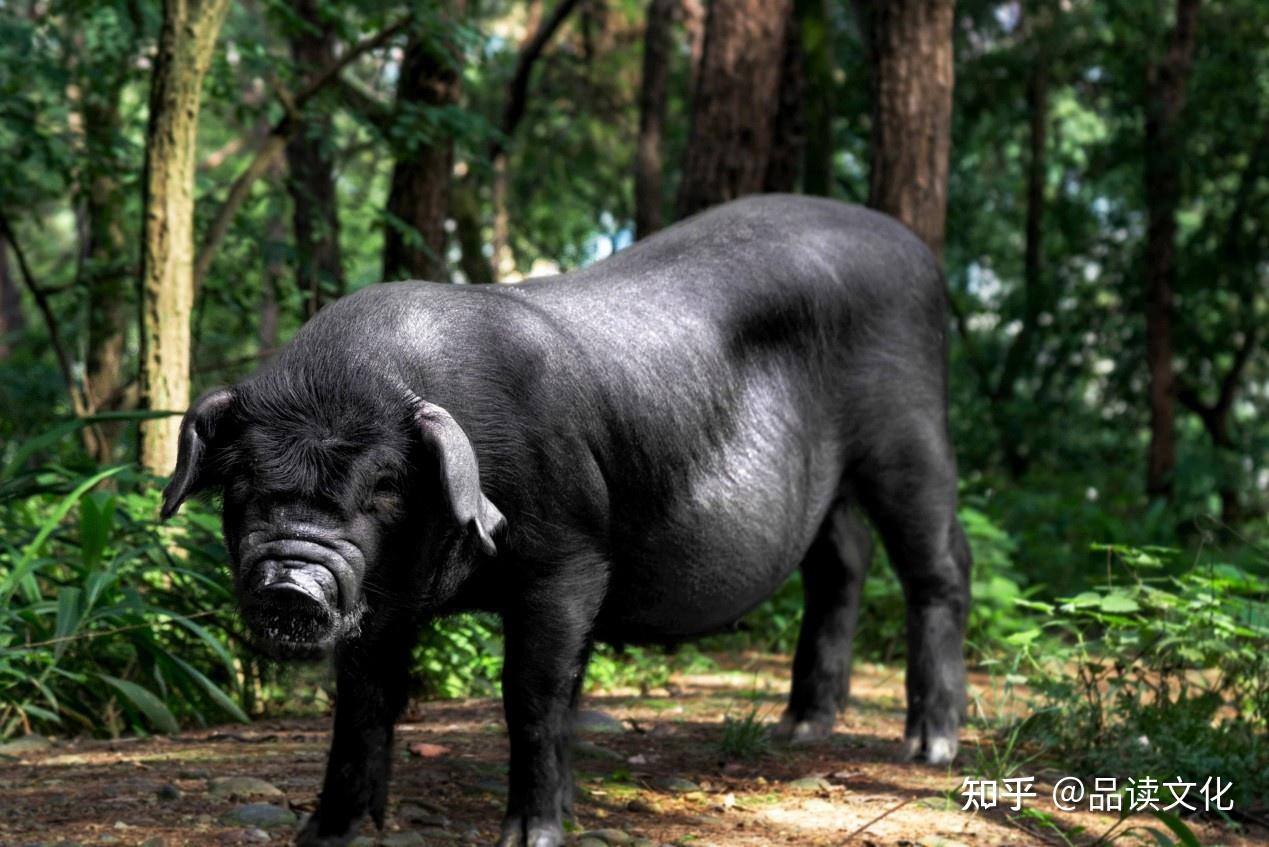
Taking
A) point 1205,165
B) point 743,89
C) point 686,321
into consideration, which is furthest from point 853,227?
point 1205,165

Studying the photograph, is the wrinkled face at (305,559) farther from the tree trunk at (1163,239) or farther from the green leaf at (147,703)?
the tree trunk at (1163,239)

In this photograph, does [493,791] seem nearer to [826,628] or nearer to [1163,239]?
[826,628]

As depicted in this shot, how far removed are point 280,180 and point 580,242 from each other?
44.5ft

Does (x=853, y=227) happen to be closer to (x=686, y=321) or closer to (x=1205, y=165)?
(x=686, y=321)

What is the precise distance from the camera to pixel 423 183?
856 centimetres

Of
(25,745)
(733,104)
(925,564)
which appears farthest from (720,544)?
(733,104)

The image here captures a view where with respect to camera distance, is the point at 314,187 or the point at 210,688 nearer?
the point at 210,688

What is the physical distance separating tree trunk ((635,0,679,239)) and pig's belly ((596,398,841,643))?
26.9 feet

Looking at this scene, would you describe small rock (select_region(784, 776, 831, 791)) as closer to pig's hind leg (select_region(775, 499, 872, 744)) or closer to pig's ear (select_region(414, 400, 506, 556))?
pig's hind leg (select_region(775, 499, 872, 744))

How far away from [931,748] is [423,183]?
15.9 ft

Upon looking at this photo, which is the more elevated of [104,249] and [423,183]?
[423,183]

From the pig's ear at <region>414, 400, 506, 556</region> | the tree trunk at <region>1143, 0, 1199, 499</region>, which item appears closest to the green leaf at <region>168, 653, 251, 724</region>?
the pig's ear at <region>414, 400, 506, 556</region>

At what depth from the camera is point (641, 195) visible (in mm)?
12773

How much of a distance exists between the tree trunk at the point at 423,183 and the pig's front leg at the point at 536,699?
4.86m
